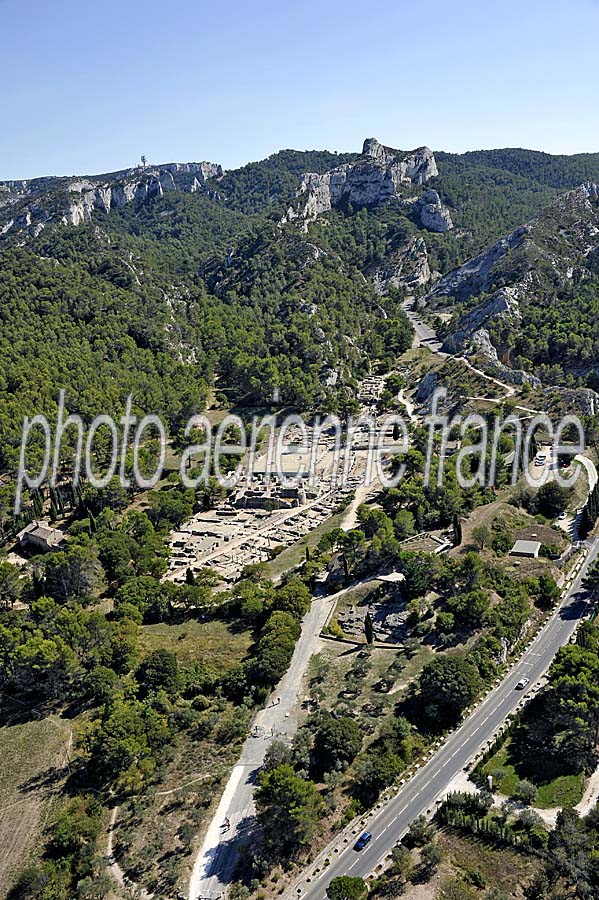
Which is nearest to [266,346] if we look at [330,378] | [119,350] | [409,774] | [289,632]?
[330,378]

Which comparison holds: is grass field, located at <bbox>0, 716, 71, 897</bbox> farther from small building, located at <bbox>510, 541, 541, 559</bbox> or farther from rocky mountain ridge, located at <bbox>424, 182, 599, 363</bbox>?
rocky mountain ridge, located at <bbox>424, 182, 599, 363</bbox>

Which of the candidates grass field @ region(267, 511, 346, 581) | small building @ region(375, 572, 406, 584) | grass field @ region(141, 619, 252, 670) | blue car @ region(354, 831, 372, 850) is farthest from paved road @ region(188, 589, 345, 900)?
grass field @ region(267, 511, 346, 581)

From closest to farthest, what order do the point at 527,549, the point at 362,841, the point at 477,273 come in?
1. the point at 362,841
2. the point at 527,549
3. the point at 477,273

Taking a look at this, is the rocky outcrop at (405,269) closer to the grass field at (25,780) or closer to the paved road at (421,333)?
the paved road at (421,333)

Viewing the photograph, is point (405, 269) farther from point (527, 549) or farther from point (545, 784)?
point (545, 784)

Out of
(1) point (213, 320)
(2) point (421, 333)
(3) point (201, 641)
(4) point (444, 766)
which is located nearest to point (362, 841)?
(4) point (444, 766)

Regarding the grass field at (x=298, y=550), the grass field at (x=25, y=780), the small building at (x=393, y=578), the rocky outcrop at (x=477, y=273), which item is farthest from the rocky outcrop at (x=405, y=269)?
the grass field at (x=25, y=780)
